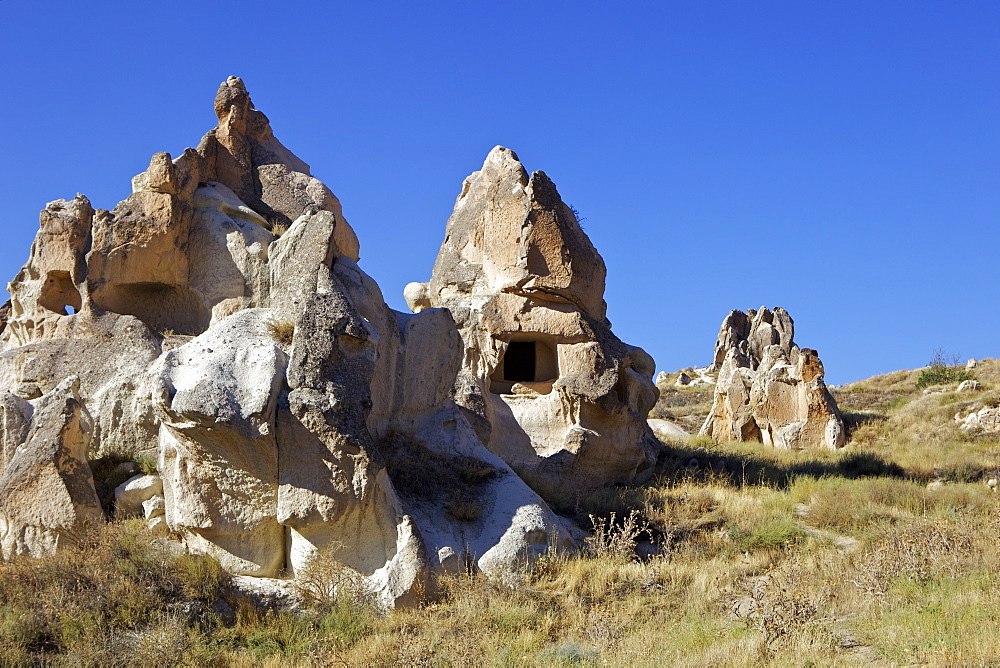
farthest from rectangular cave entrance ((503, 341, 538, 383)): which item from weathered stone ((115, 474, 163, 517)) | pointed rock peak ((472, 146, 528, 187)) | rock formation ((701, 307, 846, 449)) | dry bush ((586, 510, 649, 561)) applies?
weathered stone ((115, 474, 163, 517))

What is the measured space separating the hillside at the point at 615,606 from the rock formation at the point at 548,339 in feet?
11.1

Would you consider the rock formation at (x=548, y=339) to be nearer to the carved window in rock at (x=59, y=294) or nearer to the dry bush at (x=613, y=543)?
the dry bush at (x=613, y=543)

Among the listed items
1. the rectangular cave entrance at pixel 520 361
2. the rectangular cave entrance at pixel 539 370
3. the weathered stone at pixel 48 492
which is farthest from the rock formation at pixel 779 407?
the weathered stone at pixel 48 492

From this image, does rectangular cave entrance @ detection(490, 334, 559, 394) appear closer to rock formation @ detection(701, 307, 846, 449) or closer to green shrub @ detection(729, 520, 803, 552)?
green shrub @ detection(729, 520, 803, 552)

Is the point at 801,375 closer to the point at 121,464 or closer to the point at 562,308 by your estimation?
the point at 562,308

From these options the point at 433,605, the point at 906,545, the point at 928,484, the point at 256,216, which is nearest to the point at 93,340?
the point at 256,216

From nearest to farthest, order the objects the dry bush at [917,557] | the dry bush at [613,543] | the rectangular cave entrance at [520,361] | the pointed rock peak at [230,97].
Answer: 1. the dry bush at [917,557]
2. the dry bush at [613,543]
3. the pointed rock peak at [230,97]
4. the rectangular cave entrance at [520,361]

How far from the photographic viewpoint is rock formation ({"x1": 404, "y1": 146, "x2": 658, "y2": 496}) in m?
13.8

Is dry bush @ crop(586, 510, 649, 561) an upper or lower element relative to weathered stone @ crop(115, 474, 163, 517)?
lower

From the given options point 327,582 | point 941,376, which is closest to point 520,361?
point 327,582

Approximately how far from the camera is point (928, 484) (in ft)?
41.8

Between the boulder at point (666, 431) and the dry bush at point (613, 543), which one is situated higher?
the boulder at point (666, 431)

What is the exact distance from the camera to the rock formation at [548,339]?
45.3 ft

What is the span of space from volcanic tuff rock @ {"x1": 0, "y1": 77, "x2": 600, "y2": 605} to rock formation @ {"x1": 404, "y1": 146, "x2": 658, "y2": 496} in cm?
3
